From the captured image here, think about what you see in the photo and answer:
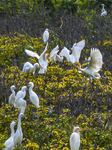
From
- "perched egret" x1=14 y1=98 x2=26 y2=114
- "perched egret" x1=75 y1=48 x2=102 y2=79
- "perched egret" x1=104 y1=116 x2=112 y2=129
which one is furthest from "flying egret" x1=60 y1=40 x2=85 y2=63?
"perched egret" x1=104 y1=116 x2=112 y2=129

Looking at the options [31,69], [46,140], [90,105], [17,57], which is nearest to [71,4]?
[17,57]

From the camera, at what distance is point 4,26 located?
9414 millimetres

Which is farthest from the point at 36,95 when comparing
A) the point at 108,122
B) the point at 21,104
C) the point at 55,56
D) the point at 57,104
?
the point at 55,56

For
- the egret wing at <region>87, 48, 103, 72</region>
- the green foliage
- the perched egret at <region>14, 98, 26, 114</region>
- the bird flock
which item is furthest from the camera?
the egret wing at <region>87, 48, 103, 72</region>

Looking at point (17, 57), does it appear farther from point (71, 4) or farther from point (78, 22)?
point (71, 4)

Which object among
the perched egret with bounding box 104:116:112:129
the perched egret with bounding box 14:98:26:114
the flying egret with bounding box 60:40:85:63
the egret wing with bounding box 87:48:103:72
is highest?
the flying egret with bounding box 60:40:85:63

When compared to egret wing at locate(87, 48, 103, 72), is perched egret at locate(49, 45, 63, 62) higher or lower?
higher

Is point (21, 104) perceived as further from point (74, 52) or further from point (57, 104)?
point (74, 52)

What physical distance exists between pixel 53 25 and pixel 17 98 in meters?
5.32

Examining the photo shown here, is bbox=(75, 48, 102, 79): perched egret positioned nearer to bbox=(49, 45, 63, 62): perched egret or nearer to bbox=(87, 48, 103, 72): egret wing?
bbox=(87, 48, 103, 72): egret wing

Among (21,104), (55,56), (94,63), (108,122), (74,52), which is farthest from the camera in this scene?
(55,56)

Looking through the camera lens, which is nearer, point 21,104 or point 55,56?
point 21,104

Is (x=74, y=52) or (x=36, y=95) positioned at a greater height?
(x=74, y=52)

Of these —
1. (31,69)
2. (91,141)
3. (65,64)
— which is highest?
(65,64)
